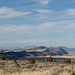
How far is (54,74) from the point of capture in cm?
1814

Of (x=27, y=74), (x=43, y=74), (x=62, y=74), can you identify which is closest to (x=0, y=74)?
(x=27, y=74)

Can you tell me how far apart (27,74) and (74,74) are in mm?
4378

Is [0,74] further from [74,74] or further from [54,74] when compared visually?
[74,74]

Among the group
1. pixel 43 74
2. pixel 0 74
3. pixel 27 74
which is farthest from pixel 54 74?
pixel 0 74

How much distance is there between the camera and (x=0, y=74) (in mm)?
18234

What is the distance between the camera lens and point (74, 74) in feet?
60.9

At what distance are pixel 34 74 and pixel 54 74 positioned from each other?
6.49 ft

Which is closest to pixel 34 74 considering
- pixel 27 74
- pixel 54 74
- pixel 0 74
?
pixel 27 74

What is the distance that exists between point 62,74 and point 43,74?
1881 millimetres

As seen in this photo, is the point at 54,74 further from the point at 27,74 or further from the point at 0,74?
the point at 0,74

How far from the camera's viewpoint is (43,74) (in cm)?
1872

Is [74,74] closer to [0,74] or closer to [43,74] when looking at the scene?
[43,74]

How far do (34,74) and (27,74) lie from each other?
2.37 feet

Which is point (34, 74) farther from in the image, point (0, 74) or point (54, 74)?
point (0, 74)
